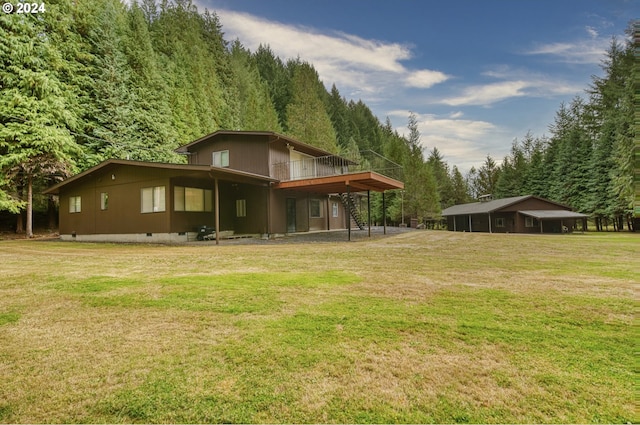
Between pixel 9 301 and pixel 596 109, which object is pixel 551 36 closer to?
pixel 9 301

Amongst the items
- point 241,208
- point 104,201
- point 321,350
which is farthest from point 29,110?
point 321,350

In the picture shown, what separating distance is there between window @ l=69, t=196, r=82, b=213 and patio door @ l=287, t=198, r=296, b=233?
10.1m

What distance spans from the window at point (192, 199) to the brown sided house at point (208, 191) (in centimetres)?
4

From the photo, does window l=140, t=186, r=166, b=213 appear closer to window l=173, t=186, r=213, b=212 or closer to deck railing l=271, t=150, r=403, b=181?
window l=173, t=186, r=213, b=212

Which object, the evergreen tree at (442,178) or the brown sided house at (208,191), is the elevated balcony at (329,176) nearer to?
the brown sided house at (208,191)

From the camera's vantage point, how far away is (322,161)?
19828 mm

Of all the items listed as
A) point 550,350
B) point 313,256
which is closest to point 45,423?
point 550,350

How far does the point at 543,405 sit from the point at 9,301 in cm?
574

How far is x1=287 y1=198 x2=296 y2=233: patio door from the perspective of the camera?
1797cm

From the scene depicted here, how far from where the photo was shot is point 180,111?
2570 centimetres

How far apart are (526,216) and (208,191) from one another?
25.2 m

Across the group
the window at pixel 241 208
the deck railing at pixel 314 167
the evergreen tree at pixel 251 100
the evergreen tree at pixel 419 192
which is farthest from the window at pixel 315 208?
the evergreen tree at pixel 251 100

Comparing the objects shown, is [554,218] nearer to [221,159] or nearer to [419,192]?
[419,192]

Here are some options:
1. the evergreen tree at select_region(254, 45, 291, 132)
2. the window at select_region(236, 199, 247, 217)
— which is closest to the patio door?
the window at select_region(236, 199, 247, 217)
